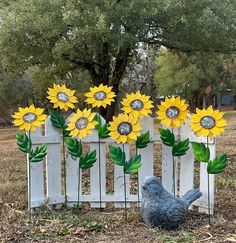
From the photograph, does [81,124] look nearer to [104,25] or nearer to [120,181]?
[120,181]

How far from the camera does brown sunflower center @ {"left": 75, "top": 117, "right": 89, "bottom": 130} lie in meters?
4.04

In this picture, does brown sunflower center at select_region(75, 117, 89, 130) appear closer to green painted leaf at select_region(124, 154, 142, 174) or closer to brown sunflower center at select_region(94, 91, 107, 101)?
brown sunflower center at select_region(94, 91, 107, 101)

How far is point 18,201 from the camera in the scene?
4641 mm


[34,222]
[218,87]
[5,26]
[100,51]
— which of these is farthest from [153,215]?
[218,87]

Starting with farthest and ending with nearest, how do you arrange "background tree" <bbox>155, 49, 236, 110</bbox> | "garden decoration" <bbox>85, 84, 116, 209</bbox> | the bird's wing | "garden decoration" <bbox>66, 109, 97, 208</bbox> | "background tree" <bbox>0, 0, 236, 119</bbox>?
1. "background tree" <bbox>155, 49, 236, 110</bbox>
2. "background tree" <bbox>0, 0, 236, 119</bbox>
3. "garden decoration" <bbox>85, 84, 116, 209</bbox>
4. "garden decoration" <bbox>66, 109, 97, 208</bbox>
5. the bird's wing

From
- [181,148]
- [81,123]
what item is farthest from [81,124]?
[181,148]

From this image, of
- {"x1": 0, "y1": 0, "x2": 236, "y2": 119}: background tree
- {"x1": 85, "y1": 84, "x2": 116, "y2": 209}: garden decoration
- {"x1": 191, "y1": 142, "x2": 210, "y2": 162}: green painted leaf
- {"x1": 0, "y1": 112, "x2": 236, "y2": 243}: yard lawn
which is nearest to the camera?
{"x1": 0, "y1": 112, "x2": 236, "y2": 243}: yard lawn

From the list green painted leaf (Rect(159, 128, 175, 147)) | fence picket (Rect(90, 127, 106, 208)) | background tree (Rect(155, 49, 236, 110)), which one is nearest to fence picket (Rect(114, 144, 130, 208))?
fence picket (Rect(90, 127, 106, 208))

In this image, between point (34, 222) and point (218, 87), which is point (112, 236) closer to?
point (34, 222)

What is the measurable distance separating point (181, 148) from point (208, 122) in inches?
16.6

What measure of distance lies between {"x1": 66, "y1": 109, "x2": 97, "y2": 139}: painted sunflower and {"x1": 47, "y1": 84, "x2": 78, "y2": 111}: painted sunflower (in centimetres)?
23

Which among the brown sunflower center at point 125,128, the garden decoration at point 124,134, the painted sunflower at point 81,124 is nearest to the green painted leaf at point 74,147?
the painted sunflower at point 81,124

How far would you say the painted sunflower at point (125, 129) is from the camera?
398 centimetres

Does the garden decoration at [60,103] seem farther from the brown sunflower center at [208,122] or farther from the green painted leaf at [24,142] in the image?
the brown sunflower center at [208,122]
